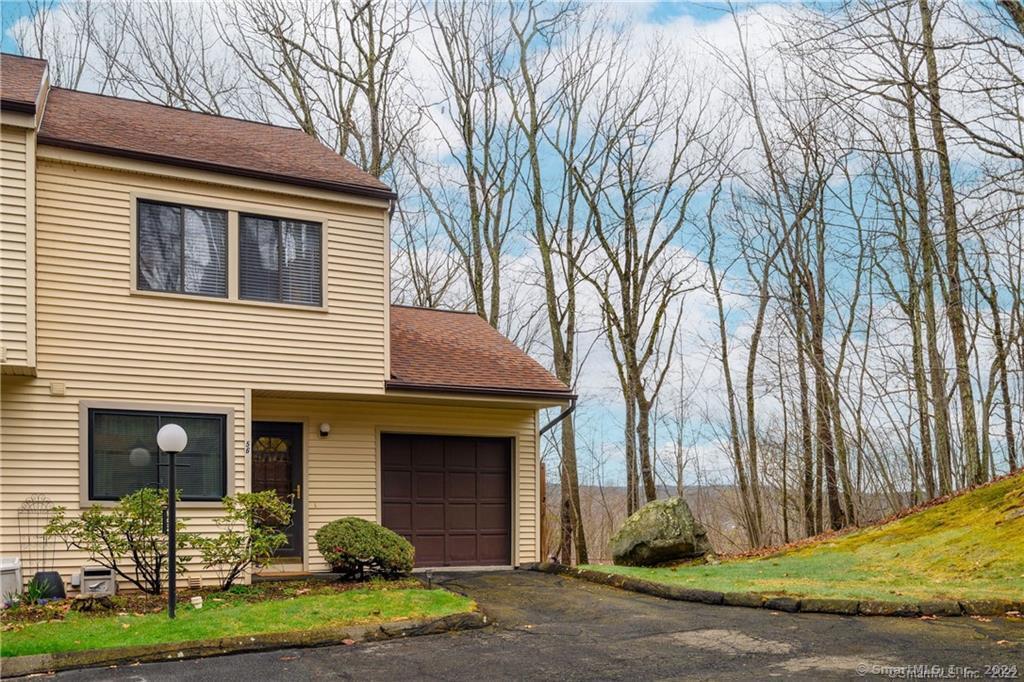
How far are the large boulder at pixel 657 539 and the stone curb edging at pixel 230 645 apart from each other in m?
5.34

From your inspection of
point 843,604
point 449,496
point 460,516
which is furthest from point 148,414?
point 843,604

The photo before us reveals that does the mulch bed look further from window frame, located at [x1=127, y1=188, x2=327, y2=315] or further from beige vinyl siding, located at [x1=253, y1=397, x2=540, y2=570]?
window frame, located at [x1=127, y1=188, x2=327, y2=315]

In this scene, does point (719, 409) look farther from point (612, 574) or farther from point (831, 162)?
point (612, 574)

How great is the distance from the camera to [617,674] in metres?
7.16

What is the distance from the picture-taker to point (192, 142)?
12.7 m

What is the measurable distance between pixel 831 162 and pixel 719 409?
25.7 ft

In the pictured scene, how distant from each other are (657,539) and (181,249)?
794cm

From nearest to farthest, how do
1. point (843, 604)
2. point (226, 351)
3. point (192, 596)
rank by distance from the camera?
1. point (843, 604)
2. point (192, 596)
3. point (226, 351)

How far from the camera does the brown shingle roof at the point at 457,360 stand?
13781 millimetres

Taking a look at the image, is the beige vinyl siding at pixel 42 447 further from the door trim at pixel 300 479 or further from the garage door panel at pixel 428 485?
the garage door panel at pixel 428 485

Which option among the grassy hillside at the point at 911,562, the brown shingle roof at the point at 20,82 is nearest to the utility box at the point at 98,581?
the brown shingle roof at the point at 20,82

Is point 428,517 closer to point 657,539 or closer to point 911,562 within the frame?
point 657,539

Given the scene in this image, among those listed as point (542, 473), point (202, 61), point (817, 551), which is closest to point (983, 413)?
point (817, 551)

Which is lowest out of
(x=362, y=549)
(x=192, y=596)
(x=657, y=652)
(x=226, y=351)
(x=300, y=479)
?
(x=657, y=652)
